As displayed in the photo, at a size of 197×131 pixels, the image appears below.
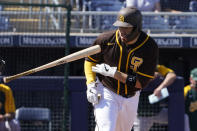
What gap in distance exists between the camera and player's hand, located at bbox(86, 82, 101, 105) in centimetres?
455

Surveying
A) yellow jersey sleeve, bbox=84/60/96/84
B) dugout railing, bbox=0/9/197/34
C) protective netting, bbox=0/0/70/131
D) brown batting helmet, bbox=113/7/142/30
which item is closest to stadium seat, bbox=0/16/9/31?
protective netting, bbox=0/0/70/131

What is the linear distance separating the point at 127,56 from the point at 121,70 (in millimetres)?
184

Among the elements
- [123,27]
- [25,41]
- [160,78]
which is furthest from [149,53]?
[25,41]

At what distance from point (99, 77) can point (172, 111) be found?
7.71 ft

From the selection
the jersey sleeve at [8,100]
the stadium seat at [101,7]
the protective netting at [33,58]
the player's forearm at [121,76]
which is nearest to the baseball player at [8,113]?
the jersey sleeve at [8,100]

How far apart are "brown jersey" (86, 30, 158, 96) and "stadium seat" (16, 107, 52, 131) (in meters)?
2.22

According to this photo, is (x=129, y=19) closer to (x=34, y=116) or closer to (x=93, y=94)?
(x=93, y=94)

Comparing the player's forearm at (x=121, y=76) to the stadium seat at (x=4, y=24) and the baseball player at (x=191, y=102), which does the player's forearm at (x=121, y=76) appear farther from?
the stadium seat at (x=4, y=24)

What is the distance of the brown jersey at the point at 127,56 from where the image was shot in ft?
15.2

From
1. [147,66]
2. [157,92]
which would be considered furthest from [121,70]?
[157,92]

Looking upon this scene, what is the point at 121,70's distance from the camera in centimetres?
473

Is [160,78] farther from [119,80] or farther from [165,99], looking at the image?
[119,80]

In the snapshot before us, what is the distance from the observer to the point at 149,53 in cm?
464

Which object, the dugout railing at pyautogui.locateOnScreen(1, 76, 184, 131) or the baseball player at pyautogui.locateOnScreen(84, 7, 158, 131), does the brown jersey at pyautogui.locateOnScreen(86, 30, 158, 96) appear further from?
the dugout railing at pyautogui.locateOnScreen(1, 76, 184, 131)
